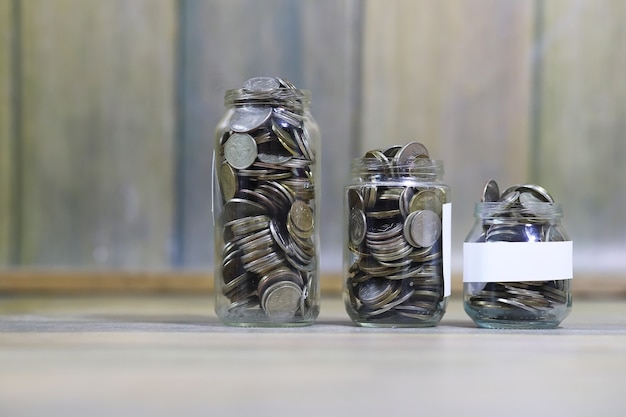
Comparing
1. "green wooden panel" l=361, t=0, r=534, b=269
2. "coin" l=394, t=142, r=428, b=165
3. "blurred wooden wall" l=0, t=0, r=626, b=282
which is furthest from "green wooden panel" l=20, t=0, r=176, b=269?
"coin" l=394, t=142, r=428, b=165

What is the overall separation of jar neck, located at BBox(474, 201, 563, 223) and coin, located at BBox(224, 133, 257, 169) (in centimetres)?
29

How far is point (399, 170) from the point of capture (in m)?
0.90

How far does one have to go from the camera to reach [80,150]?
159 cm

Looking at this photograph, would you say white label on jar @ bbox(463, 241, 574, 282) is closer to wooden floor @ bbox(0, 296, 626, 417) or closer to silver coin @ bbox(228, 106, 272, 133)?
wooden floor @ bbox(0, 296, 626, 417)

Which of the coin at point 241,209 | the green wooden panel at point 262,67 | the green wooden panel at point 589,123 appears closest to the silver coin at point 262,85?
the coin at point 241,209

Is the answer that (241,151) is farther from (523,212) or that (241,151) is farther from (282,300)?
(523,212)

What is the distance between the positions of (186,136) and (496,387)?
1095 millimetres

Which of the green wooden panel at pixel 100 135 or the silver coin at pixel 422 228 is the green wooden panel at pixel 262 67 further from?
the silver coin at pixel 422 228

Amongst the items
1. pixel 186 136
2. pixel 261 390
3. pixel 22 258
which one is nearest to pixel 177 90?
pixel 186 136

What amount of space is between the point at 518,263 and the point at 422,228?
12 centimetres

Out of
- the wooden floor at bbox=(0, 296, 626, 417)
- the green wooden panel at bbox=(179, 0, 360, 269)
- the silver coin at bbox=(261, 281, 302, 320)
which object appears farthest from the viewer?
the green wooden panel at bbox=(179, 0, 360, 269)

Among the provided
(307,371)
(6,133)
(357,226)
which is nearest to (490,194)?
(357,226)

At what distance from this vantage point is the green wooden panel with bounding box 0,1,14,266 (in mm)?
1596

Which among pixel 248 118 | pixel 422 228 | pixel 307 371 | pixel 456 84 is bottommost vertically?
pixel 307 371
